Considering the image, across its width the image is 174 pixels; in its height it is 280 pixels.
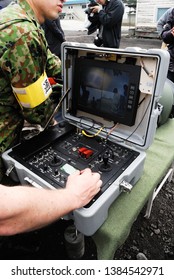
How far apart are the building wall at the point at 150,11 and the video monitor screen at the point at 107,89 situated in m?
11.2

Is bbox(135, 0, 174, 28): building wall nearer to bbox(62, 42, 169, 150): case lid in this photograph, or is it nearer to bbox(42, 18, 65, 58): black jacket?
bbox(42, 18, 65, 58): black jacket

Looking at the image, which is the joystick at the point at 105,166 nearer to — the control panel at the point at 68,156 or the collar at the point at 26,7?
the control panel at the point at 68,156

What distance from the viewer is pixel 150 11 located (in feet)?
34.7

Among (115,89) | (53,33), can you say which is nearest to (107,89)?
(115,89)

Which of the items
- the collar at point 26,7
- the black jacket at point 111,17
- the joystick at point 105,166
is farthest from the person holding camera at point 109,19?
the joystick at point 105,166

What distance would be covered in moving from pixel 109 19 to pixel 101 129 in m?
2.30

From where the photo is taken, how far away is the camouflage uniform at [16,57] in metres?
0.78

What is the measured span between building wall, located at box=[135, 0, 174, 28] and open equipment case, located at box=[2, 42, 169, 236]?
11232 millimetres

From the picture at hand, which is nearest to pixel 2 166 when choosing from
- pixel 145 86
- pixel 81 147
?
pixel 81 147

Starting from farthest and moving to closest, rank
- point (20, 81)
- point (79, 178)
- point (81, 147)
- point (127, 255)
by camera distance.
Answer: point (127, 255)
point (81, 147)
point (20, 81)
point (79, 178)

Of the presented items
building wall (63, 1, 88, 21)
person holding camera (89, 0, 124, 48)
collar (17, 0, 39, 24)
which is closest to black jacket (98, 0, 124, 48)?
person holding camera (89, 0, 124, 48)

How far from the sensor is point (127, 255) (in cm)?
133

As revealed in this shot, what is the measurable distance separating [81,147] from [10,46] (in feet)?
1.68

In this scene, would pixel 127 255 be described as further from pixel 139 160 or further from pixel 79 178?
pixel 79 178
